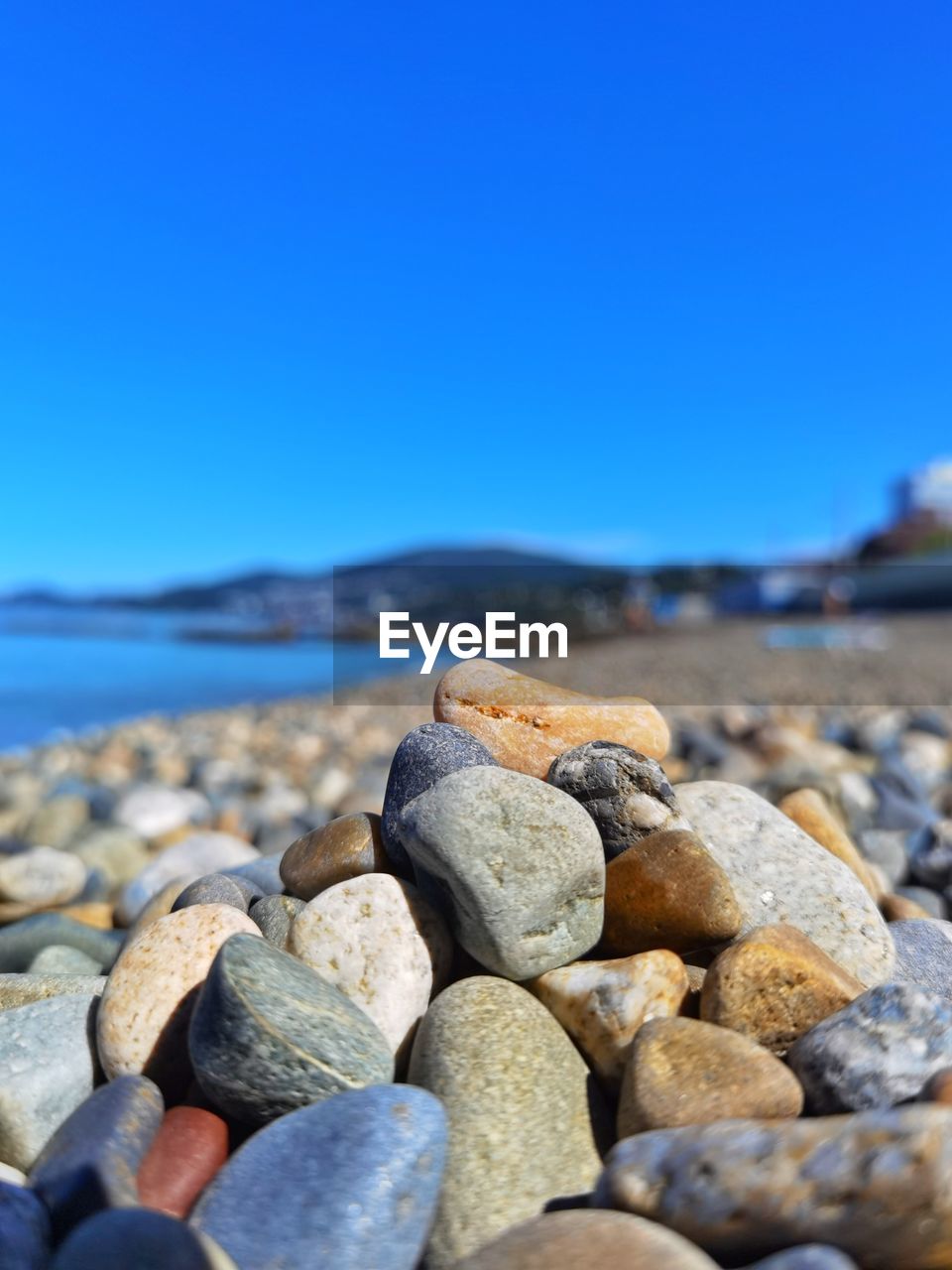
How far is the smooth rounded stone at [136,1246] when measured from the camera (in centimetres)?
183

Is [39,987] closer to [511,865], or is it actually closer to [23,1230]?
[23,1230]

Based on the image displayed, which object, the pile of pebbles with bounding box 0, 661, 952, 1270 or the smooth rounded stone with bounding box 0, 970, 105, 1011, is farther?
the smooth rounded stone with bounding box 0, 970, 105, 1011

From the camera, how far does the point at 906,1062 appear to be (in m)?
2.21

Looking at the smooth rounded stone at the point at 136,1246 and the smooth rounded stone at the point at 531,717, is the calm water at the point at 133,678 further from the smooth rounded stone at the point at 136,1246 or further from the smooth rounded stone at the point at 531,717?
the smooth rounded stone at the point at 136,1246

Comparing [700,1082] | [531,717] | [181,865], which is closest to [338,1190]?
[700,1082]

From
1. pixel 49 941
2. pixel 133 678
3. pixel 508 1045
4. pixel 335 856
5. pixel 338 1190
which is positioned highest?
pixel 335 856

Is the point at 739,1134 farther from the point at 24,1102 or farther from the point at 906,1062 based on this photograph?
the point at 24,1102

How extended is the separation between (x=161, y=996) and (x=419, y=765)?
912mm

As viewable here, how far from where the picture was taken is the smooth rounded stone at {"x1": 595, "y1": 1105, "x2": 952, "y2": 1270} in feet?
6.10

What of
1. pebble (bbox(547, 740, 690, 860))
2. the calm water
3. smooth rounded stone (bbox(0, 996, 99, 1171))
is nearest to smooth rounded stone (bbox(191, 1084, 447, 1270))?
smooth rounded stone (bbox(0, 996, 99, 1171))

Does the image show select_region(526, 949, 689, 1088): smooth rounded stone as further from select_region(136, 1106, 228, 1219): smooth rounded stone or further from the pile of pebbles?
select_region(136, 1106, 228, 1219): smooth rounded stone

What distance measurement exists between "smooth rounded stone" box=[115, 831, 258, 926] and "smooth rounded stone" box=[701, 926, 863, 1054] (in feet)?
9.26

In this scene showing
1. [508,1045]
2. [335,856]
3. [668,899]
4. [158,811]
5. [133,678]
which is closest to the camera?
[508,1045]

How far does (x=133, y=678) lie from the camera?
96.9 ft
